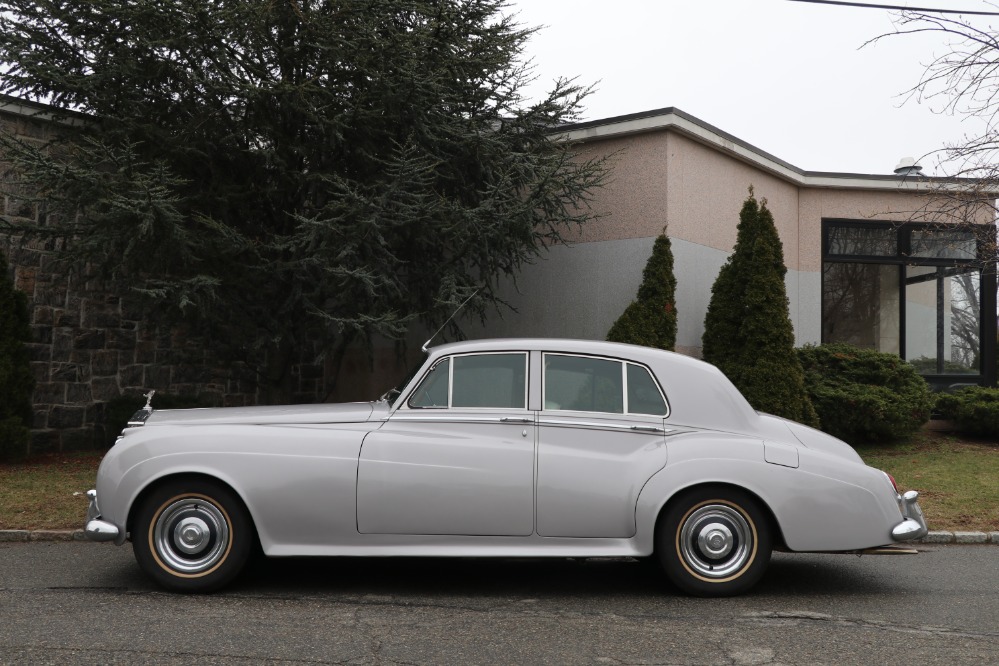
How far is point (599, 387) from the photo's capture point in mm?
5699

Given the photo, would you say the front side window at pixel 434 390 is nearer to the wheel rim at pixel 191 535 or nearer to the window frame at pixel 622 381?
the window frame at pixel 622 381

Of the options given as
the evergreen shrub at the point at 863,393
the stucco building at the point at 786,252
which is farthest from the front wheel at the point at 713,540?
the evergreen shrub at the point at 863,393

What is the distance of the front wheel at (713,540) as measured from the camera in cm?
536

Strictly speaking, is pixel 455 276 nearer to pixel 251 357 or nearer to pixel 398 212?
pixel 398 212

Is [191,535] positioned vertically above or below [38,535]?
above

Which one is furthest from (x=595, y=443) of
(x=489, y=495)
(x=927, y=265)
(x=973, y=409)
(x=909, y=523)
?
(x=927, y=265)

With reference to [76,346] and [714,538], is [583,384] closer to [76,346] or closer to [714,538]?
[714,538]

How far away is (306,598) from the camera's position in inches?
211

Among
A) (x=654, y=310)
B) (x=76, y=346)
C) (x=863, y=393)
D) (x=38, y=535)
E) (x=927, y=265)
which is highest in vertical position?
(x=927, y=265)

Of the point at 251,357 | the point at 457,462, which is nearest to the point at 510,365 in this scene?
the point at 457,462

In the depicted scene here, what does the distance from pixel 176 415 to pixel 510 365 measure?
220 cm

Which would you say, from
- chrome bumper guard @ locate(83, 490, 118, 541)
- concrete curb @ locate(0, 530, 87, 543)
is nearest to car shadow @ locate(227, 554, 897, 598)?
chrome bumper guard @ locate(83, 490, 118, 541)

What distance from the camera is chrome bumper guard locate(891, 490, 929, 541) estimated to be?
534 centimetres

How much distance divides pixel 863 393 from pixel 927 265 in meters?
4.49
